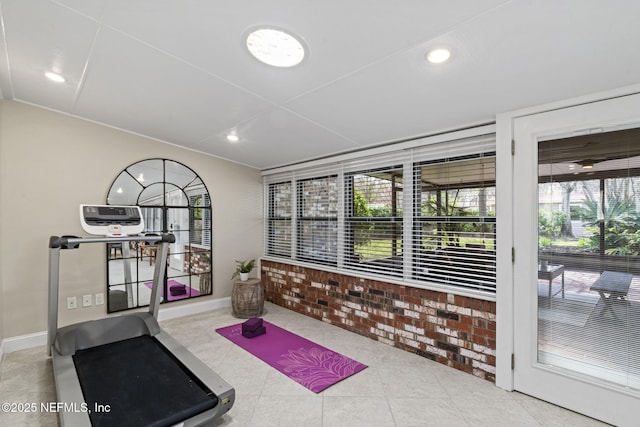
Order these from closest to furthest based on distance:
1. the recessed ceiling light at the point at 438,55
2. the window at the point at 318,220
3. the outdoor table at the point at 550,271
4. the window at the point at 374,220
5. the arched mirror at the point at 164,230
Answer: the recessed ceiling light at the point at 438,55, the outdoor table at the point at 550,271, the window at the point at 374,220, the arched mirror at the point at 164,230, the window at the point at 318,220

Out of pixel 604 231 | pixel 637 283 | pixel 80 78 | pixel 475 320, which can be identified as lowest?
pixel 475 320

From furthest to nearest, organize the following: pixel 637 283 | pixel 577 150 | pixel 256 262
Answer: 1. pixel 256 262
2. pixel 577 150
3. pixel 637 283

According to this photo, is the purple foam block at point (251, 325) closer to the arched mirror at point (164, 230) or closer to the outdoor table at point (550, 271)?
the arched mirror at point (164, 230)

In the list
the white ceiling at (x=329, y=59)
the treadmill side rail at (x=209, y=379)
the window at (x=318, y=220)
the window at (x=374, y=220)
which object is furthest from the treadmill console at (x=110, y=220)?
the window at (x=374, y=220)

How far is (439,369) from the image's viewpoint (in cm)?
282

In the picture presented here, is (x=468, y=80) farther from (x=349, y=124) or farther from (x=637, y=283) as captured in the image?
(x=637, y=283)

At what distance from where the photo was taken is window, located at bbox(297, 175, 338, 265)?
415 centimetres

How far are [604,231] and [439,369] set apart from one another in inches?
68.3

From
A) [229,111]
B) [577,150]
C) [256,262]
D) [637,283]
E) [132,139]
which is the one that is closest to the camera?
[637,283]

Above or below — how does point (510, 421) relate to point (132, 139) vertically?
below

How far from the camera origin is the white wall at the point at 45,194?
3219mm

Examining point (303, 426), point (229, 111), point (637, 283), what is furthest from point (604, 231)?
point (229, 111)

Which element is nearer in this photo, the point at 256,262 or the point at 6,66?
the point at 6,66

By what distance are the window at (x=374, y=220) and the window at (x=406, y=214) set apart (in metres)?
0.01
